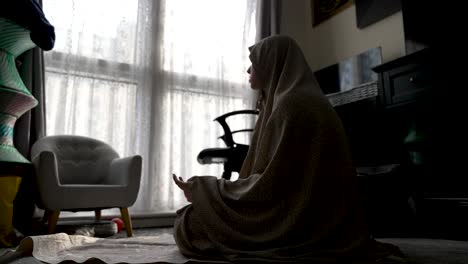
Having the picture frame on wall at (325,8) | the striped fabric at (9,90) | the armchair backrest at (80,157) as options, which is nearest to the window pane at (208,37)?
the picture frame on wall at (325,8)

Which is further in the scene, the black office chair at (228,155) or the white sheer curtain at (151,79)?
the white sheer curtain at (151,79)

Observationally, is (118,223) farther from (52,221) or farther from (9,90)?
(9,90)

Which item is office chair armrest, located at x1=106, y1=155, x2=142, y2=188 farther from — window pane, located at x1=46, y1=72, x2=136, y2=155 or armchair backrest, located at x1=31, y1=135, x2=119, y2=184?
window pane, located at x1=46, y1=72, x2=136, y2=155

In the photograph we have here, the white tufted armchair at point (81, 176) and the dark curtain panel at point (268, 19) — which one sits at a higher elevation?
the dark curtain panel at point (268, 19)

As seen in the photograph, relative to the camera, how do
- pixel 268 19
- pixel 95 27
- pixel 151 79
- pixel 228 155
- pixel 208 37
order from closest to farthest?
1. pixel 228 155
2. pixel 95 27
3. pixel 151 79
4. pixel 208 37
5. pixel 268 19

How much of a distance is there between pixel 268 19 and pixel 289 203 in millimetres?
3036

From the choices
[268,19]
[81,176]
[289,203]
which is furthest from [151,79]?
[289,203]

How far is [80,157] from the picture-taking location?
265cm

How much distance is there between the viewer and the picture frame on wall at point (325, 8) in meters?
3.72

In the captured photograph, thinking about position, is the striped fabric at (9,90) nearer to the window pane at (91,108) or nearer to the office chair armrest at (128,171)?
the office chair armrest at (128,171)

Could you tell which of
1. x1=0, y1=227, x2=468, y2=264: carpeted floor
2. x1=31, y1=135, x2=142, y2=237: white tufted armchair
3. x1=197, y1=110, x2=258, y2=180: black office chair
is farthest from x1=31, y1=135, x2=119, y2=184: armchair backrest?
x1=0, y1=227, x2=468, y2=264: carpeted floor

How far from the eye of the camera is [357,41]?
3.51 meters

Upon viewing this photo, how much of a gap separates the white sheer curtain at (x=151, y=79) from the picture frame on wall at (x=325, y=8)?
3.17 feet

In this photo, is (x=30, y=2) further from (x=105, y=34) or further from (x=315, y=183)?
(x=315, y=183)
